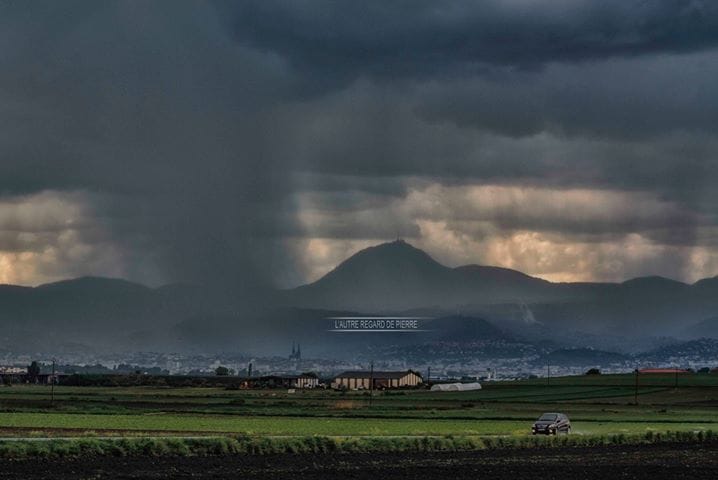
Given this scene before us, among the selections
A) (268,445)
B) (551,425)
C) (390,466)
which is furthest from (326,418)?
(390,466)

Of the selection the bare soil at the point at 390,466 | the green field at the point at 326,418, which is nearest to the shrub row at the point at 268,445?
the bare soil at the point at 390,466

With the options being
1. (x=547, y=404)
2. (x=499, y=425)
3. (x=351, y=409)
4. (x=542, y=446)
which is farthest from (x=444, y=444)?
(x=547, y=404)

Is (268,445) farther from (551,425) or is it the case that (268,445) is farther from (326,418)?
(326,418)

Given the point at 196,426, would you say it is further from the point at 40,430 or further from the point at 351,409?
the point at 351,409

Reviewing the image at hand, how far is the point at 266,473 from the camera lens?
5794 centimetres

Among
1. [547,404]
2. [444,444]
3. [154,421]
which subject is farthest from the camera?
[547,404]

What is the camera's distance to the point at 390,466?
2510 inches

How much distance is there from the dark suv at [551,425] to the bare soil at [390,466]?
18.7 m

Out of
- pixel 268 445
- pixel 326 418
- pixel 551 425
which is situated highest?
pixel 326 418

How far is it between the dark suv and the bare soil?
1869 cm

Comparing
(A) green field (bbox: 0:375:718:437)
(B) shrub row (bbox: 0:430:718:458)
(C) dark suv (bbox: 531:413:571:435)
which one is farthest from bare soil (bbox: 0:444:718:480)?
(A) green field (bbox: 0:375:718:437)

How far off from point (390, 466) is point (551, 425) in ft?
115

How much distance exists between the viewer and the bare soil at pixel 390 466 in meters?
55.8

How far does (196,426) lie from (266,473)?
161ft
